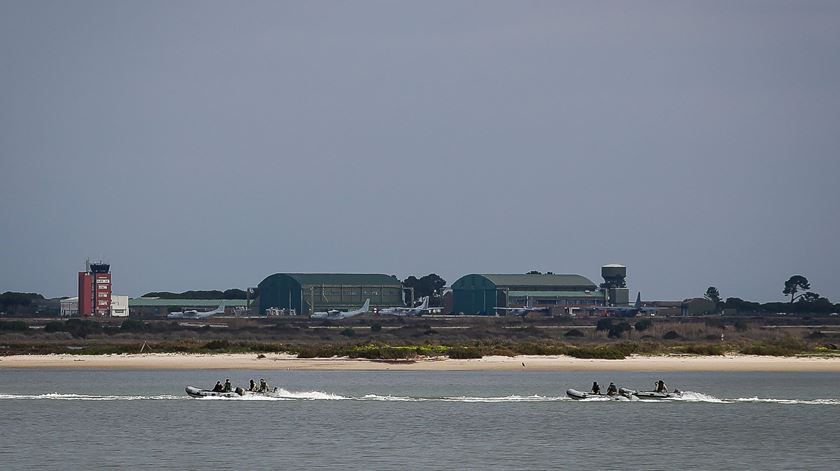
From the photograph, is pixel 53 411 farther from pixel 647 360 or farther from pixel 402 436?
pixel 647 360

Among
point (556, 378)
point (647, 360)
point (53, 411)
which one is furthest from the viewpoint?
point (647, 360)

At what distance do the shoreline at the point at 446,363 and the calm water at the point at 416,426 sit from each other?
853cm

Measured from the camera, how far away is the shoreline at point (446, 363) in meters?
108

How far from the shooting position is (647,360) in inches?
4466

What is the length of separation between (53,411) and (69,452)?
18870 millimetres

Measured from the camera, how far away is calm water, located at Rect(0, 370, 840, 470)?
5559cm

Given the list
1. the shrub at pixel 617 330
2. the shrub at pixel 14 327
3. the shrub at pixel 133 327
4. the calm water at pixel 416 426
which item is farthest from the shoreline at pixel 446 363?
the shrub at pixel 14 327

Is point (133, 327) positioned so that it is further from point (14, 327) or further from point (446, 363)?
point (446, 363)

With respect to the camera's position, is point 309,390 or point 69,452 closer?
point 69,452

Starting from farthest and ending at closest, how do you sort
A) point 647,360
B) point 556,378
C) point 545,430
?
point 647,360
point 556,378
point 545,430

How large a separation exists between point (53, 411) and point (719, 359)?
60.5 meters

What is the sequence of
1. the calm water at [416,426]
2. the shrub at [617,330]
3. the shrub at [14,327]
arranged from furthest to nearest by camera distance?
the shrub at [14,327] < the shrub at [617,330] < the calm water at [416,426]

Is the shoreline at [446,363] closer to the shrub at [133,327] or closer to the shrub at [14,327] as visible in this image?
the shrub at [133,327]

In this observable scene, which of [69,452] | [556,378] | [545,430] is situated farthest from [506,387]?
[69,452]
